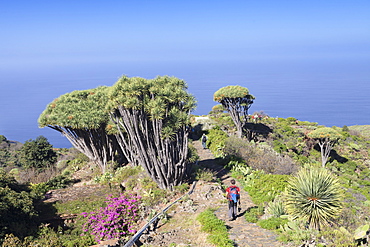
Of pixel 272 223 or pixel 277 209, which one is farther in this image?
pixel 277 209

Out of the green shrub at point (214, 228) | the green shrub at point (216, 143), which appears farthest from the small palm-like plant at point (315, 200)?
the green shrub at point (216, 143)

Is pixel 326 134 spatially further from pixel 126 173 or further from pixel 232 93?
pixel 126 173

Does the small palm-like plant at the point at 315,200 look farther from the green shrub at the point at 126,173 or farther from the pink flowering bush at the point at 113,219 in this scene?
the green shrub at the point at 126,173

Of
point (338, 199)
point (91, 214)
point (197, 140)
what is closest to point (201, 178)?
point (91, 214)

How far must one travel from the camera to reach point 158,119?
1286cm

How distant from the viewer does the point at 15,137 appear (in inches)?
6432

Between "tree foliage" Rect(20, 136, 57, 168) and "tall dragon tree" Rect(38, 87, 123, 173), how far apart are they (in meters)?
6.94

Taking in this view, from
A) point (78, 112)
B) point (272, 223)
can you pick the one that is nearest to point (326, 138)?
point (272, 223)

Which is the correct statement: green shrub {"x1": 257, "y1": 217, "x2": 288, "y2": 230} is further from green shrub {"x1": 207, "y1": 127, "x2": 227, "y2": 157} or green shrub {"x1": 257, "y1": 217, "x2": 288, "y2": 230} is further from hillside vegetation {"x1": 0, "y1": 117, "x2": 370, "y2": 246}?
green shrub {"x1": 207, "y1": 127, "x2": 227, "y2": 157}

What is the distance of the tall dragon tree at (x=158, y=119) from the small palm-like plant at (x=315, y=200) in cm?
546

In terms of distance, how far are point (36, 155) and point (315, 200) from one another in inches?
855

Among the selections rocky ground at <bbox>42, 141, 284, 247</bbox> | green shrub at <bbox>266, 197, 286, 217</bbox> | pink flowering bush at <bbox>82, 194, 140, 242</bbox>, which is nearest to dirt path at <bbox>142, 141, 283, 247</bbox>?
rocky ground at <bbox>42, 141, 284, 247</bbox>

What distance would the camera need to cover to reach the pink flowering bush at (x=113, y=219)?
10.6 metres

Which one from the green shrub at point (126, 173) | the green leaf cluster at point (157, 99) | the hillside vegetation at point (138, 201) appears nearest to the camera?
the hillside vegetation at point (138, 201)
